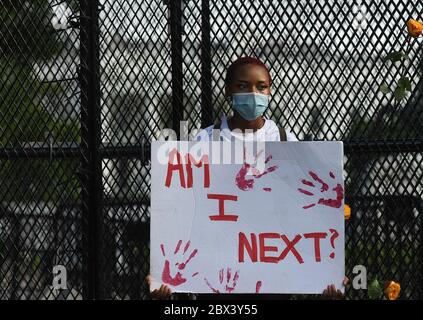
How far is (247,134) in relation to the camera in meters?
4.55

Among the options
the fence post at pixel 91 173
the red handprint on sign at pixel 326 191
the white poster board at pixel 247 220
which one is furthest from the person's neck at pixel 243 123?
the fence post at pixel 91 173

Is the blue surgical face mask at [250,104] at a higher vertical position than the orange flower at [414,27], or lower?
lower

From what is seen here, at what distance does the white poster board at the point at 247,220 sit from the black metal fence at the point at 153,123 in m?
0.47

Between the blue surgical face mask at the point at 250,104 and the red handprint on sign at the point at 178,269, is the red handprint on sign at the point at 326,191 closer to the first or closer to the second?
the blue surgical face mask at the point at 250,104

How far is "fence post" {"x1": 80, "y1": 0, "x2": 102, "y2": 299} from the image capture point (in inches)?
199

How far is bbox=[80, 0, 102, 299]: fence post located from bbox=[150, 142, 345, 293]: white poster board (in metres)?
0.66

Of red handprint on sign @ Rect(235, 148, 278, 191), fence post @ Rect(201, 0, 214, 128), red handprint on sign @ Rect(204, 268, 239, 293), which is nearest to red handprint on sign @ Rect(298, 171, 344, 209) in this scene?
red handprint on sign @ Rect(235, 148, 278, 191)

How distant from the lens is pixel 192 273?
4461mm

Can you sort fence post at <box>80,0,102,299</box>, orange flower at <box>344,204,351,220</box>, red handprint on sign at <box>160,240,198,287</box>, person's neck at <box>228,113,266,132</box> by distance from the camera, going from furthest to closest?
fence post at <box>80,0,102,299</box> → orange flower at <box>344,204,351,220</box> → person's neck at <box>228,113,266,132</box> → red handprint on sign at <box>160,240,198,287</box>

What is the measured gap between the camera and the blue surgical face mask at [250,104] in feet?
14.7

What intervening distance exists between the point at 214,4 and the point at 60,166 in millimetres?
1163

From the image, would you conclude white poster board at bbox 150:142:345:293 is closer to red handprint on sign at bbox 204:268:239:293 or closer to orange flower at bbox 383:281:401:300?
red handprint on sign at bbox 204:268:239:293

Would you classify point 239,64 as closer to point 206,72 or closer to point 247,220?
point 206,72
